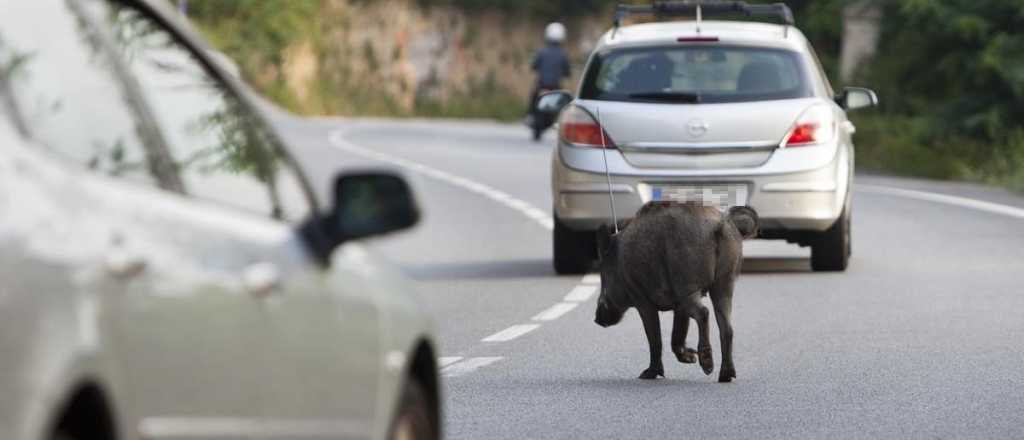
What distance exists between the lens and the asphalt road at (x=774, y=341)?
909 centimetres

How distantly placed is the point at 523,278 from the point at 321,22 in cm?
6336

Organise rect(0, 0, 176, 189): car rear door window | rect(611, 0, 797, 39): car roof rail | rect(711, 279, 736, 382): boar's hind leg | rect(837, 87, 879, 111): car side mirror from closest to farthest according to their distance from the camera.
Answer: rect(0, 0, 176, 189): car rear door window, rect(711, 279, 736, 382): boar's hind leg, rect(837, 87, 879, 111): car side mirror, rect(611, 0, 797, 39): car roof rail

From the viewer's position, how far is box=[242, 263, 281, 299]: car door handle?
14.8 feet

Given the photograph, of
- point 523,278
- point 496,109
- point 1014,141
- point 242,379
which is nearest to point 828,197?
point 523,278

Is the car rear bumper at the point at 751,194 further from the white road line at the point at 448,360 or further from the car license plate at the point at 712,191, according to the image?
the white road line at the point at 448,360

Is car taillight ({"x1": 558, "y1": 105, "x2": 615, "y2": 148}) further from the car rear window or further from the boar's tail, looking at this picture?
the boar's tail

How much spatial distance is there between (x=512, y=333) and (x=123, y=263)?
28.4ft

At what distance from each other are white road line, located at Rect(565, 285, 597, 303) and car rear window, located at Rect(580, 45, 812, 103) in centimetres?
122

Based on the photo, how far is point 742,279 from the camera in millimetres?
15930

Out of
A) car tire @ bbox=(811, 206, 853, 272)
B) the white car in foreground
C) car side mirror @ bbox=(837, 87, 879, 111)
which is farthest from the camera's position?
car side mirror @ bbox=(837, 87, 879, 111)

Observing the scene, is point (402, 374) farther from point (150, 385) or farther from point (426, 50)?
point (426, 50)

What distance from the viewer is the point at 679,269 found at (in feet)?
34.2

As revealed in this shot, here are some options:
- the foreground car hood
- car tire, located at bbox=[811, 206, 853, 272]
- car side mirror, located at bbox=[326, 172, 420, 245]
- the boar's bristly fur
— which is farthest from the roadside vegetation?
car side mirror, located at bbox=[326, 172, 420, 245]

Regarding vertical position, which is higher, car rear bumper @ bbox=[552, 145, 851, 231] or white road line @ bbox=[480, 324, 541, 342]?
white road line @ bbox=[480, 324, 541, 342]
